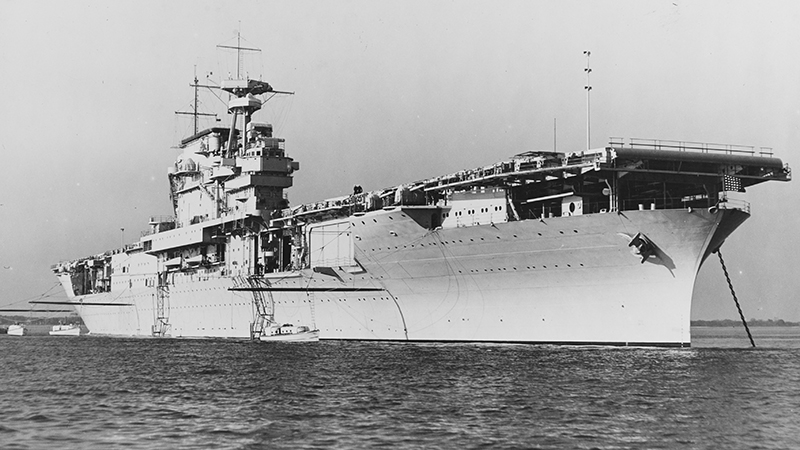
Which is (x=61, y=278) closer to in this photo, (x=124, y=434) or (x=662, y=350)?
(x=662, y=350)

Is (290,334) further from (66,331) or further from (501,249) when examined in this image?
(66,331)

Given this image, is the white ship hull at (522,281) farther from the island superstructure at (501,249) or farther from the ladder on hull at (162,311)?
the ladder on hull at (162,311)

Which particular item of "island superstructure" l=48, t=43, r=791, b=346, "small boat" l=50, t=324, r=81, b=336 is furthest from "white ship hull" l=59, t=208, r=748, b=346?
"small boat" l=50, t=324, r=81, b=336

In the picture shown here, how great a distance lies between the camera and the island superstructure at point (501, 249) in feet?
80.5

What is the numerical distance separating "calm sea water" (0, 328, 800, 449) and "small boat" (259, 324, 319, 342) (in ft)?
23.7

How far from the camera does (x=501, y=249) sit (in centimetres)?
2669

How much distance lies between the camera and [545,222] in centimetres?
2517

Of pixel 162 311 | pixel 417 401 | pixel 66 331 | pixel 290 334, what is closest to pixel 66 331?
pixel 66 331

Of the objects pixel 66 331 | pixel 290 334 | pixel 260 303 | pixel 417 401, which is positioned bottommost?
pixel 66 331

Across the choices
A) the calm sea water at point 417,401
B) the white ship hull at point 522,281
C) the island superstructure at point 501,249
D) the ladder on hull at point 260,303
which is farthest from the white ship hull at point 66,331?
the calm sea water at point 417,401

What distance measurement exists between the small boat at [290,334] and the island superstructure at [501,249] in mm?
578

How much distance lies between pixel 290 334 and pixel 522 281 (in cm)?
1250

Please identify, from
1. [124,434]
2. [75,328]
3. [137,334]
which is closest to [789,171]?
[124,434]

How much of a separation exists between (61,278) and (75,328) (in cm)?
2037
